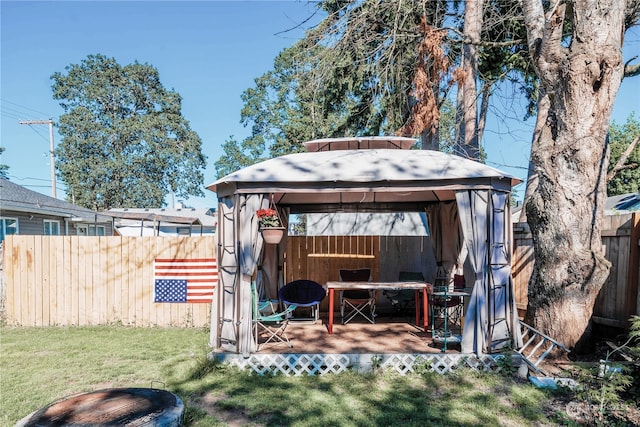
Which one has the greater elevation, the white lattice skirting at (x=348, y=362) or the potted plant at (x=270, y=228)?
the potted plant at (x=270, y=228)

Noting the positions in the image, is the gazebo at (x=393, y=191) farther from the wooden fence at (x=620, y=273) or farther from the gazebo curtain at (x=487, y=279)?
the wooden fence at (x=620, y=273)

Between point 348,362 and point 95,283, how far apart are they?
5266mm

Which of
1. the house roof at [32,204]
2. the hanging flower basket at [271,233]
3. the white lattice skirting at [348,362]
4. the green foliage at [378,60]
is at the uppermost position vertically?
the green foliage at [378,60]

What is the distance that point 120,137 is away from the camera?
26.7 metres

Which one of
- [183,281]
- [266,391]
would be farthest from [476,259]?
[183,281]

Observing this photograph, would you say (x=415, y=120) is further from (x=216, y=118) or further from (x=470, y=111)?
(x=216, y=118)

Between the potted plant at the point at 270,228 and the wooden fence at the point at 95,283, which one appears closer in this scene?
the potted plant at the point at 270,228

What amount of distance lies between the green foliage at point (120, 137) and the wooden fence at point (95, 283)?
20789 mm

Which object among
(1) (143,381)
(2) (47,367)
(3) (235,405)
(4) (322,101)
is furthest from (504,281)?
(4) (322,101)

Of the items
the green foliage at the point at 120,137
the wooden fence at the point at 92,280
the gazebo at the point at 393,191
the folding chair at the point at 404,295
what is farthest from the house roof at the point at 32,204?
the green foliage at the point at 120,137

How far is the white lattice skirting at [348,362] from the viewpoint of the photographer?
479 cm

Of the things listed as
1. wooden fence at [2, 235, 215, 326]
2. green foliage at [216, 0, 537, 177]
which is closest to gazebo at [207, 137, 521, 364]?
green foliage at [216, 0, 537, 177]

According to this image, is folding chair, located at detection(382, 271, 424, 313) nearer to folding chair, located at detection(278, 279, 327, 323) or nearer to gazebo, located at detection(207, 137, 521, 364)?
folding chair, located at detection(278, 279, 327, 323)

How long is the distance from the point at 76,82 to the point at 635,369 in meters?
32.6
